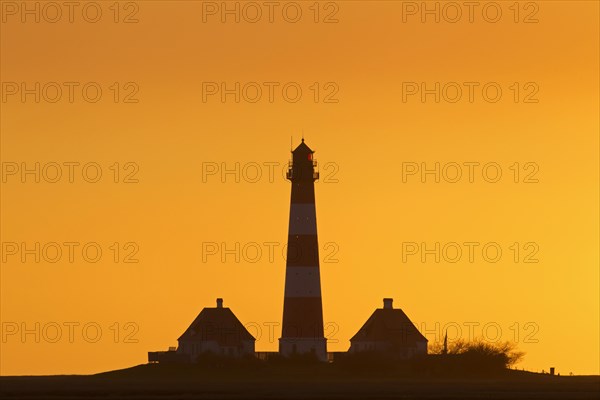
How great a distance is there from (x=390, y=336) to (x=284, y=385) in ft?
75.9

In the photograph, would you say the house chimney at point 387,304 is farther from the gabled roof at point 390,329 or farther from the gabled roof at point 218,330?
the gabled roof at point 218,330

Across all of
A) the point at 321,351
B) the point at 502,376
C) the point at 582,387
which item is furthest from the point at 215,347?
the point at 582,387

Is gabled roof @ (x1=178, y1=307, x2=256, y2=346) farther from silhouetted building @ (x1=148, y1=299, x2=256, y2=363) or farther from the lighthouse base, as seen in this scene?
the lighthouse base

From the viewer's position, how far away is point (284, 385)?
162 meters

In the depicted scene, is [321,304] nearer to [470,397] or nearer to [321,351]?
[321,351]

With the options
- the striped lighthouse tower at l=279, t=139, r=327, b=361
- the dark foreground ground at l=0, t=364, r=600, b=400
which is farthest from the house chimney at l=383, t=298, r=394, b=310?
the dark foreground ground at l=0, t=364, r=600, b=400

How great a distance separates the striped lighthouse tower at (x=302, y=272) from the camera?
17762 cm

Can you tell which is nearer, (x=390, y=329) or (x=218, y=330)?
(x=218, y=330)

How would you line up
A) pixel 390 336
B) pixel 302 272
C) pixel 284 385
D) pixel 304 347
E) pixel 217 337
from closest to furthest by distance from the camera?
1. pixel 284 385
2. pixel 302 272
3. pixel 304 347
4. pixel 217 337
5. pixel 390 336

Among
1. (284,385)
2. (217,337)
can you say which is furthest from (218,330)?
(284,385)

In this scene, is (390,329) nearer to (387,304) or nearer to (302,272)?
(387,304)

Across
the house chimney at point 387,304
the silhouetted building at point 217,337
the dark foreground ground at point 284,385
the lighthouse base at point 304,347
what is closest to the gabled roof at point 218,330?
the silhouetted building at point 217,337

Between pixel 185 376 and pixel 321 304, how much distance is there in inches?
432

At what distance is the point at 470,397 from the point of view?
148 m
